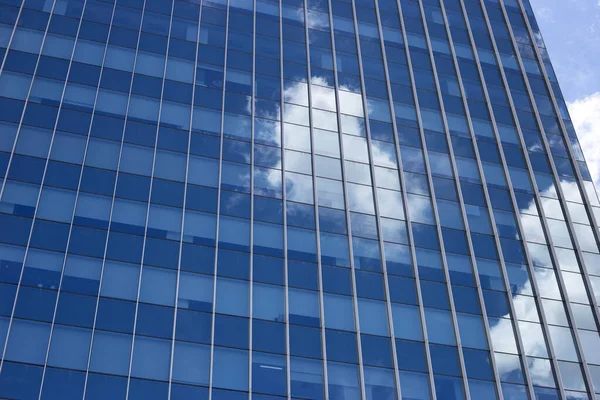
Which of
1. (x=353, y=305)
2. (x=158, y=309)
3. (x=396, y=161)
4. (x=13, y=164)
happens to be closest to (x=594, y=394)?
(x=353, y=305)

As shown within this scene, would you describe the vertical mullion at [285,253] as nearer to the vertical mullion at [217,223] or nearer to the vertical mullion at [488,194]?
the vertical mullion at [217,223]

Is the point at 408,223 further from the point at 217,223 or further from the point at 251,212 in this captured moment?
the point at 217,223

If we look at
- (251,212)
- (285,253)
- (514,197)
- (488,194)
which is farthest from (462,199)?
(251,212)

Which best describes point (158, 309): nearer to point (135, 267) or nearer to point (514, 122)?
point (135, 267)

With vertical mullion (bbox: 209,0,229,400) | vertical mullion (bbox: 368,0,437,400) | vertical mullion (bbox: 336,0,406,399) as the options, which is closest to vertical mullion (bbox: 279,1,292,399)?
vertical mullion (bbox: 209,0,229,400)

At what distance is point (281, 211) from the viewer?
38.9 metres

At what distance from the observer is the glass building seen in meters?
33.4

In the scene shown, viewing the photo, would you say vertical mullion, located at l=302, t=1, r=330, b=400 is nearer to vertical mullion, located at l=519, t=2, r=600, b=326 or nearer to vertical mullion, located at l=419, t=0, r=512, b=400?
vertical mullion, located at l=419, t=0, r=512, b=400

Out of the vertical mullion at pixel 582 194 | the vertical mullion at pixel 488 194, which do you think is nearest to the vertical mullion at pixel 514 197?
the vertical mullion at pixel 488 194

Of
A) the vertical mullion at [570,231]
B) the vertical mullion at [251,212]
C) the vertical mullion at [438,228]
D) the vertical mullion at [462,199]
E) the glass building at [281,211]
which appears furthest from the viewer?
the vertical mullion at [570,231]

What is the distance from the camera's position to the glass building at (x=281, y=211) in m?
33.4

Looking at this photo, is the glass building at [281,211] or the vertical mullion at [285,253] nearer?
the glass building at [281,211]

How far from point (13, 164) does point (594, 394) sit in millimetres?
27769

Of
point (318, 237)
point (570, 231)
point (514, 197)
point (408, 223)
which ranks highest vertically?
point (570, 231)
